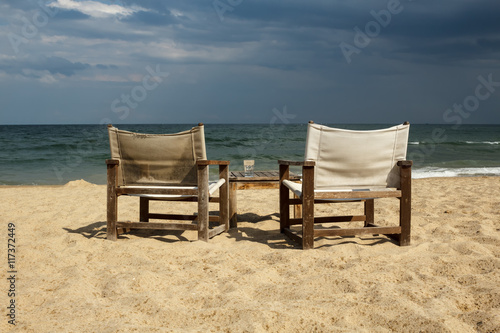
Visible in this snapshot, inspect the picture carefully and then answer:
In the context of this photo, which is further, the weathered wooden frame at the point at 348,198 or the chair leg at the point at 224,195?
the chair leg at the point at 224,195

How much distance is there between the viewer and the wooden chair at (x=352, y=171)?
3.48 meters

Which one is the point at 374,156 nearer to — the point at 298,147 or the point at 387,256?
the point at 387,256

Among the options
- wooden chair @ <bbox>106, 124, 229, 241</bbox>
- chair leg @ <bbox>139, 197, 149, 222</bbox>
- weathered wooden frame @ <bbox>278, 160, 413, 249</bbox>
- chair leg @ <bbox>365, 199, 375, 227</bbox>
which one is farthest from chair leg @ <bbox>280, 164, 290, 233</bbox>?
chair leg @ <bbox>139, 197, 149, 222</bbox>

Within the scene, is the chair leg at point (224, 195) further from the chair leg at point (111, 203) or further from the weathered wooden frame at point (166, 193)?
the chair leg at point (111, 203)

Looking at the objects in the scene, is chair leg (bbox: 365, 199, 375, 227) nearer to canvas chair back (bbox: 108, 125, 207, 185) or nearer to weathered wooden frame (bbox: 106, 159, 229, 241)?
weathered wooden frame (bbox: 106, 159, 229, 241)

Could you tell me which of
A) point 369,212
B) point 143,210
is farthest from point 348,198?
point 143,210

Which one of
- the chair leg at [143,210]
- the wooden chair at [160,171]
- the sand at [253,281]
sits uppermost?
the wooden chair at [160,171]

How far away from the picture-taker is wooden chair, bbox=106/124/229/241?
3770mm

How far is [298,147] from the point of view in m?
23.1

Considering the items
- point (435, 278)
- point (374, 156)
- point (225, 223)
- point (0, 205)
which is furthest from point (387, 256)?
point (0, 205)

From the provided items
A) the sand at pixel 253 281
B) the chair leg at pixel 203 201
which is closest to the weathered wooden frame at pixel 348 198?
the sand at pixel 253 281

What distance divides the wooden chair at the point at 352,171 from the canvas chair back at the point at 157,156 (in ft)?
3.18

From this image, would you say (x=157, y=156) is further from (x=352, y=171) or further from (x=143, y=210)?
(x=352, y=171)

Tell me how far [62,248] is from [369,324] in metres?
2.79
